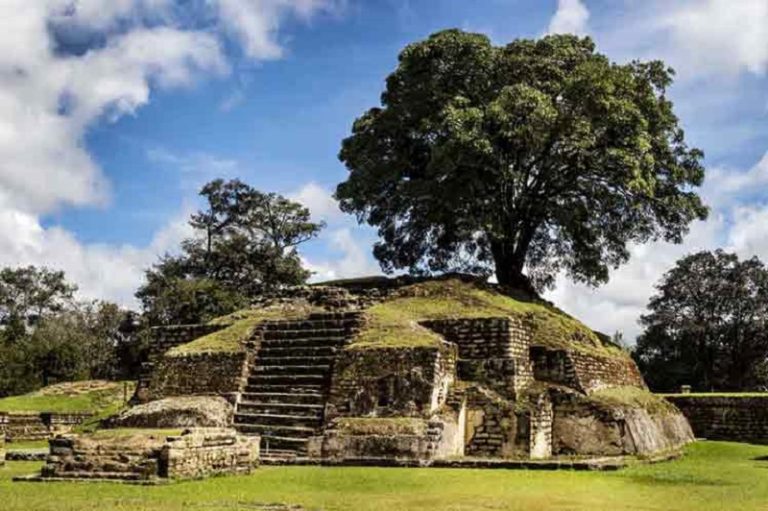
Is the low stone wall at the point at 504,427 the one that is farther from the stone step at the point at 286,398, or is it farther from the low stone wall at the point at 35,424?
the low stone wall at the point at 35,424

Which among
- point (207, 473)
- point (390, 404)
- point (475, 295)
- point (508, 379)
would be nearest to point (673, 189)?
point (475, 295)

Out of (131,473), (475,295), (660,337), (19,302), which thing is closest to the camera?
(131,473)

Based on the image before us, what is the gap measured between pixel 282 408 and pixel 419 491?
20.4ft

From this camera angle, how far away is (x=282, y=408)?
1577 cm

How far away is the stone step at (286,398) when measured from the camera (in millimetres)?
15710

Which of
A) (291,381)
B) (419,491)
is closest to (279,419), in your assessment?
(291,381)

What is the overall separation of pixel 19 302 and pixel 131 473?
1634 inches

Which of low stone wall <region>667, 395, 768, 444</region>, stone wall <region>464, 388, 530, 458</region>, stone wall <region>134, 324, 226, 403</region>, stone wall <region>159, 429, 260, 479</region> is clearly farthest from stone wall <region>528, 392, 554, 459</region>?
low stone wall <region>667, 395, 768, 444</region>

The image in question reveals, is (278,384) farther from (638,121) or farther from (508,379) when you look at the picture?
(638,121)

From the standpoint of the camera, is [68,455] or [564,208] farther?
[564,208]

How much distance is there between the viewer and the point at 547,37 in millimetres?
23656

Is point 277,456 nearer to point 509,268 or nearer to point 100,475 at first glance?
point 100,475

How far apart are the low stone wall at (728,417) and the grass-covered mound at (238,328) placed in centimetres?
1098

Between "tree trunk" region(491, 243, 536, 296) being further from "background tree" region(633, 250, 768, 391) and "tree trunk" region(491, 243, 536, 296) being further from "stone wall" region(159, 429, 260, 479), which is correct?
"background tree" region(633, 250, 768, 391)
